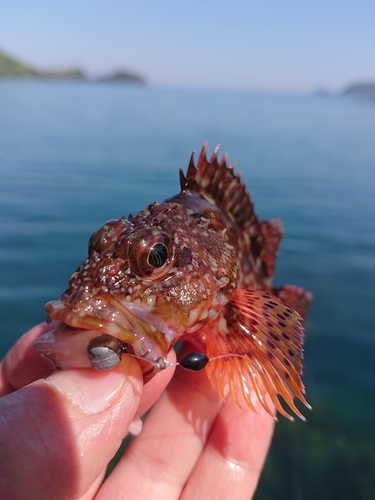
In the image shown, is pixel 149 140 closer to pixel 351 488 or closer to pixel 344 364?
pixel 344 364

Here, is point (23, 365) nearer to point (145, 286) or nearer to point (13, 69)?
point (145, 286)

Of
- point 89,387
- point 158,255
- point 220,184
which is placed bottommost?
point 89,387

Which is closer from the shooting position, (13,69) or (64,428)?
(64,428)

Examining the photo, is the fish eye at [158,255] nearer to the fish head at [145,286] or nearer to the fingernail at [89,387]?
the fish head at [145,286]

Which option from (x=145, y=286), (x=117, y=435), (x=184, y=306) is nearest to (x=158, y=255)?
(x=145, y=286)

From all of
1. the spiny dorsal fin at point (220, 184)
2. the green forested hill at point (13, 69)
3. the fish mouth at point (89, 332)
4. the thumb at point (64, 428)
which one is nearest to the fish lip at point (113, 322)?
the fish mouth at point (89, 332)

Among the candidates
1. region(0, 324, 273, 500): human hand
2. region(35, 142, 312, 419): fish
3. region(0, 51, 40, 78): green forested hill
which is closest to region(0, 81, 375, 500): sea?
region(0, 324, 273, 500): human hand

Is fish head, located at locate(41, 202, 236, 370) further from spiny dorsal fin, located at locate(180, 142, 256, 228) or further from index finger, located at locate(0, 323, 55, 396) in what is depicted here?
index finger, located at locate(0, 323, 55, 396)
